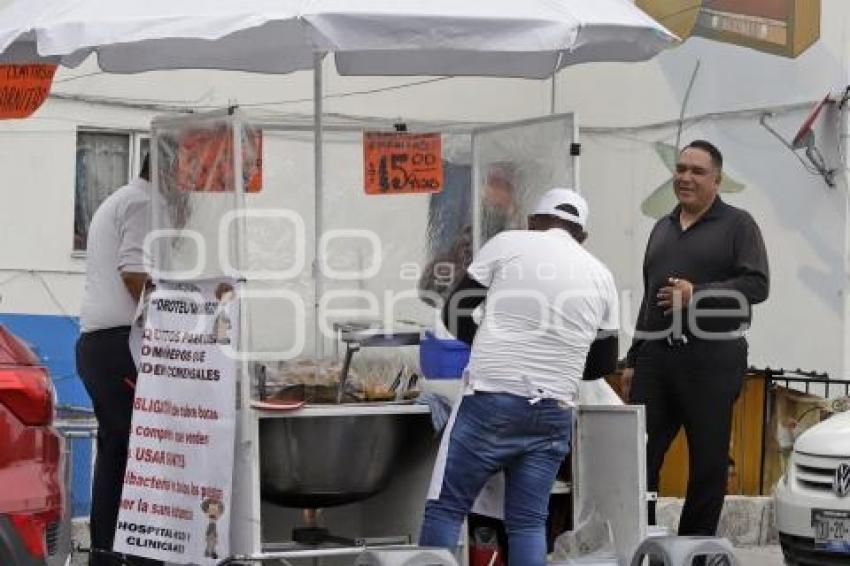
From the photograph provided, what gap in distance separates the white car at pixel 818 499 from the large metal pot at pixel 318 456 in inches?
94.8

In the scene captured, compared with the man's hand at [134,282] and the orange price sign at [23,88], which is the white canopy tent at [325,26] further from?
the man's hand at [134,282]

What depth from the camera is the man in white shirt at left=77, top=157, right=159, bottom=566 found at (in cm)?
761

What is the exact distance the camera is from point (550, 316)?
259 inches

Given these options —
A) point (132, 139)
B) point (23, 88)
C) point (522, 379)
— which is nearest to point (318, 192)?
point (23, 88)

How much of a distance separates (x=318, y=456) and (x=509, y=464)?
34.9 inches

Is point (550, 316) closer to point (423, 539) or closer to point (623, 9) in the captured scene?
point (423, 539)

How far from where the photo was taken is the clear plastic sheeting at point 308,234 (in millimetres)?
7215

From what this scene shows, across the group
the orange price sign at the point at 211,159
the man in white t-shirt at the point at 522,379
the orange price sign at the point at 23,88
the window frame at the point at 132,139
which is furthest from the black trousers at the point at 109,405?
the window frame at the point at 132,139

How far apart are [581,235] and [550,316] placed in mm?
524

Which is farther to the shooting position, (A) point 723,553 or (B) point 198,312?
(B) point 198,312

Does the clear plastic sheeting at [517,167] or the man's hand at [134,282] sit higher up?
the clear plastic sheeting at [517,167]

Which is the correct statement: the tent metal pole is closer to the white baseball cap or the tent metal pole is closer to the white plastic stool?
the white baseball cap

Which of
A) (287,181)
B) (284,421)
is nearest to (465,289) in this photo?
(284,421)

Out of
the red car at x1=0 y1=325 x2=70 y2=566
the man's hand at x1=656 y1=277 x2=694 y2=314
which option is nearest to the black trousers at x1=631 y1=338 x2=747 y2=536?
the man's hand at x1=656 y1=277 x2=694 y2=314
